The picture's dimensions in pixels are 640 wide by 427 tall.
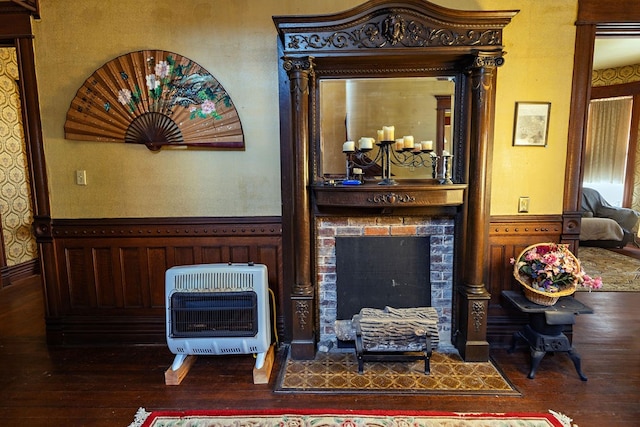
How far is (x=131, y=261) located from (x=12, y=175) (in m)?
2.80

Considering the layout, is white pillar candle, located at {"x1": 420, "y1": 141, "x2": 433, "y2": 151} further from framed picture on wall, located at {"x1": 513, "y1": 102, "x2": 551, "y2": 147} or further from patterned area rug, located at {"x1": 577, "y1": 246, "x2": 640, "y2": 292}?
patterned area rug, located at {"x1": 577, "y1": 246, "x2": 640, "y2": 292}

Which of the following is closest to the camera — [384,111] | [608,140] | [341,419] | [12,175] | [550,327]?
[341,419]

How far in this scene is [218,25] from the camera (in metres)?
2.56

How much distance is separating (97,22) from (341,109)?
181 cm

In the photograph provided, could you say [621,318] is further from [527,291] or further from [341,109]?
[341,109]

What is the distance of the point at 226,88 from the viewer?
2.62 metres

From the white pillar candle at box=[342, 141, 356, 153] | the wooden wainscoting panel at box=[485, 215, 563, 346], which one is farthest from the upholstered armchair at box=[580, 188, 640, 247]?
the white pillar candle at box=[342, 141, 356, 153]

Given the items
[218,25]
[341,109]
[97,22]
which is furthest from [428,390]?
[97,22]

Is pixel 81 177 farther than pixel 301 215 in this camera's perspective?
Yes

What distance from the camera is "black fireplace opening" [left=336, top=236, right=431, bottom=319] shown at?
270 cm

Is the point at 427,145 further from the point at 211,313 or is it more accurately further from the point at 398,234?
the point at 211,313

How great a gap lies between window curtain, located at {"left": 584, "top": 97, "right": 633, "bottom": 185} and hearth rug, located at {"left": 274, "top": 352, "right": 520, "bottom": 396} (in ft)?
17.4

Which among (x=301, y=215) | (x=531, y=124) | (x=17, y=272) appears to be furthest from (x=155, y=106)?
(x=17, y=272)

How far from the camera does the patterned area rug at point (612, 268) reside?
13.1 feet
